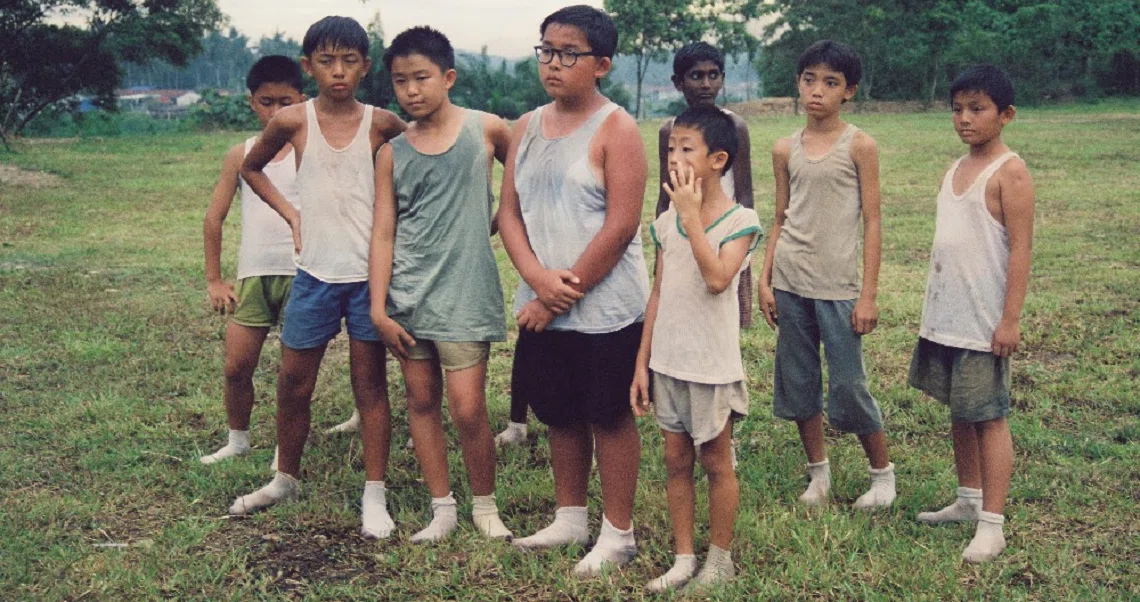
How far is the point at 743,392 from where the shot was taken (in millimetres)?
3088

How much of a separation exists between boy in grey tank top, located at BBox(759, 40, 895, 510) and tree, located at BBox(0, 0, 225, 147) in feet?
95.7

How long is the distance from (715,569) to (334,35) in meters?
2.15

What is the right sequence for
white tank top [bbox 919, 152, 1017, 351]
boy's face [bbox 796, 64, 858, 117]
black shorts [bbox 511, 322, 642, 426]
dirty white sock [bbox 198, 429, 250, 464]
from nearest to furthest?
black shorts [bbox 511, 322, 642, 426]
white tank top [bbox 919, 152, 1017, 351]
boy's face [bbox 796, 64, 858, 117]
dirty white sock [bbox 198, 429, 250, 464]

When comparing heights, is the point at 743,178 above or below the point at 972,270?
above

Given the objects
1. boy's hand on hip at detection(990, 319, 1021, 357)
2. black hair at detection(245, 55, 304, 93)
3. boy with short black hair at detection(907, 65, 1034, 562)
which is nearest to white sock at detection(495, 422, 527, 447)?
black hair at detection(245, 55, 304, 93)

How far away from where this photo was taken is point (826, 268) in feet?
12.0

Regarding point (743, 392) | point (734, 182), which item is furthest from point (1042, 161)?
point (743, 392)

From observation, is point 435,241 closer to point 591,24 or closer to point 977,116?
→ point 591,24

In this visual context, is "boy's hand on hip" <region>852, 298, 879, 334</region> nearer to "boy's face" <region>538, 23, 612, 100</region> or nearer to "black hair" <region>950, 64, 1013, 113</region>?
"black hair" <region>950, 64, 1013, 113</region>

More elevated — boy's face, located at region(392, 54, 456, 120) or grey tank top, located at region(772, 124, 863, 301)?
boy's face, located at region(392, 54, 456, 120)

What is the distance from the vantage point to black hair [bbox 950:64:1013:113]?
3389 millimetres

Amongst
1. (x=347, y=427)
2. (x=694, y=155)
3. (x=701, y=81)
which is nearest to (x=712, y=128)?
(x=694, y=155)

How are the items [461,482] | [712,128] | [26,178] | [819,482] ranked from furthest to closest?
[26,178] < [461,482] < [819,482] < [712,128]

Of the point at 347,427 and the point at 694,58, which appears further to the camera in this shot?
the point at 347,427
